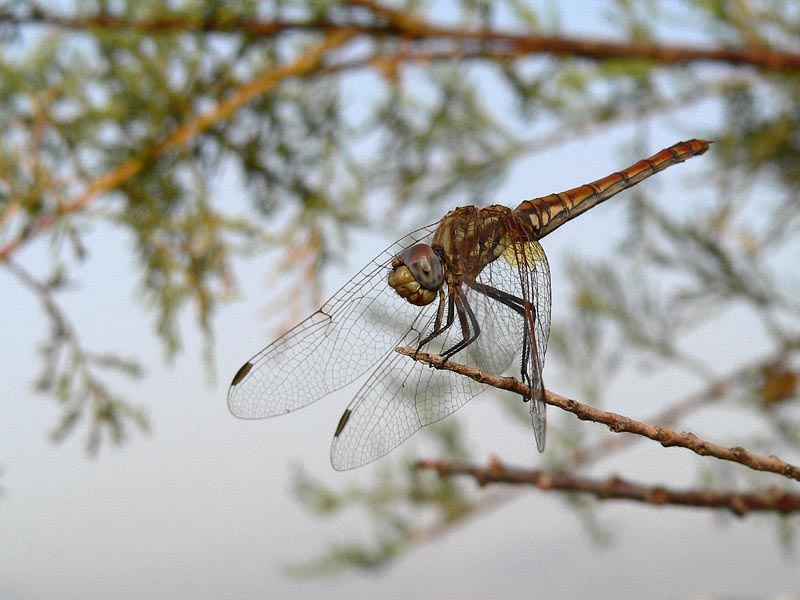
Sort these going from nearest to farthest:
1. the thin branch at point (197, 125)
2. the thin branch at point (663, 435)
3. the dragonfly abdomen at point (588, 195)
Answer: the thin branch at point (663, 435) → the dragonfly abdomen at point (588, 195) → the thin branch at point (197, 125)

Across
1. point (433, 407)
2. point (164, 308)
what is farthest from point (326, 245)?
point (433, 407)

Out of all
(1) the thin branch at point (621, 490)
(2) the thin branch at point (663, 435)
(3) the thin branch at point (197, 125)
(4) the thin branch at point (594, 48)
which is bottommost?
(2) the thin branch at point (663, 435)

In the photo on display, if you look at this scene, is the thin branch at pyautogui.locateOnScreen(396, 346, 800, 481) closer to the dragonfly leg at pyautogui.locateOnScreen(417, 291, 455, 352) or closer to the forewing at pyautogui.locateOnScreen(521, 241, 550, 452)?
the forewing at pyautogui.locateOnScreen(521, 241, 550, 452)

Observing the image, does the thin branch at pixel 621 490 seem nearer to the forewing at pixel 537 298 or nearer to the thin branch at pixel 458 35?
the forewing at pixel 537 298

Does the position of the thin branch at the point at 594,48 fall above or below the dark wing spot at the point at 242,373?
above

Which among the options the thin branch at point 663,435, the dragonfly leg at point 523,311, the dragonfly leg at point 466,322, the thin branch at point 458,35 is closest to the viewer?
the thin branch at point 663,435

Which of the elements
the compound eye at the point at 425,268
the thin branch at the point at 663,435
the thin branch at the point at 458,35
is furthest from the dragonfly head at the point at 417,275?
the thin branch at the point at 458,35

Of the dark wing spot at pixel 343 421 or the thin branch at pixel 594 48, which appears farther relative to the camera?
the thin branch at pixel 594 48

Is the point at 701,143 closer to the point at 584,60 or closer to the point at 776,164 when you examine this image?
the point at 584,60
